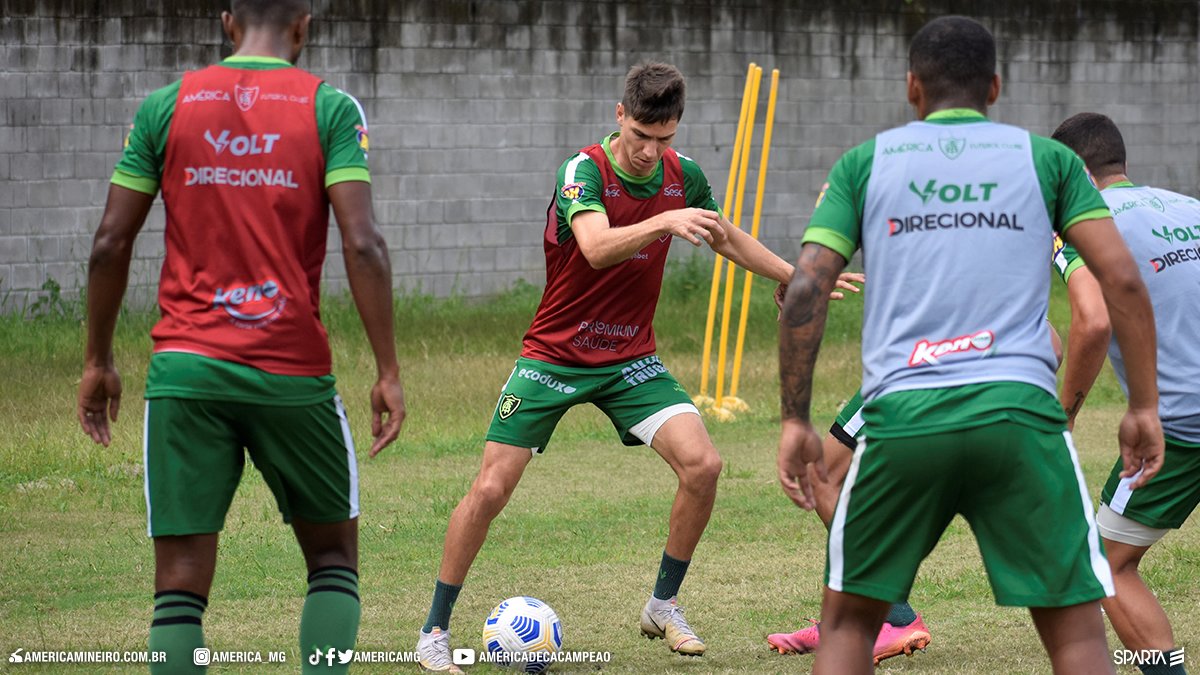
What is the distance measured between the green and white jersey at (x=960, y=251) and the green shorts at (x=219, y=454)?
4.97ft

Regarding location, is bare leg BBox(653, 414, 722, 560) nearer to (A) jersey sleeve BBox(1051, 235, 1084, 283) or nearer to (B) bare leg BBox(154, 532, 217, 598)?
(A) jersey sleeve BBox(1051, 235, 1084, 283)

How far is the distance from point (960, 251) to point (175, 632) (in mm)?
2326

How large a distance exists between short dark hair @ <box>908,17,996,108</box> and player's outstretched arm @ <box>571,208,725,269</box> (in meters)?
1.26

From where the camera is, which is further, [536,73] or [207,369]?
[536,73]

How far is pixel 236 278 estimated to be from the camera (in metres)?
4.17

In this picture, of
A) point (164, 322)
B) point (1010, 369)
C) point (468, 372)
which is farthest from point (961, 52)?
point (468, 372)

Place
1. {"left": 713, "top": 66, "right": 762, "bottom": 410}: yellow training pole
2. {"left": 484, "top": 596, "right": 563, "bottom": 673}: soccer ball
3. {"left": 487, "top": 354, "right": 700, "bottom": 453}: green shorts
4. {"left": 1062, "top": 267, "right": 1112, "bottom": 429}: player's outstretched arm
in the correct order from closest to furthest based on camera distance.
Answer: {"left": 1062, "top": 267, "right": 1112, "bottom": 429}: player's outstretched arm < {"left": 484, "top": 596, "right": 563, "bottom": 673}: soccer ball < {"left": 487, "top": 354, "right": 700, "bottom": 453}: green shorts < {"left": 713, "top": 66, "right": 762, "bottom": 410}: yellow training pole

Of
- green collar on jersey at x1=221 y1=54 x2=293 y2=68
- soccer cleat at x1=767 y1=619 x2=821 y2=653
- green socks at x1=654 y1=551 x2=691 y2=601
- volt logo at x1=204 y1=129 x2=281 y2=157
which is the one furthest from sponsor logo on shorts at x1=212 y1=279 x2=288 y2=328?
soccer cleat at x1=767 y1=619 x2=821 y2=653

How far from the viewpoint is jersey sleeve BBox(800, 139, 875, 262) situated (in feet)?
13.0

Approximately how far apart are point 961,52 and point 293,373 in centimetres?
199

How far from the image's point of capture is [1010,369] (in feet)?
12.6

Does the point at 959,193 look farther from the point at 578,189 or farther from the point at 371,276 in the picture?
the point at 578,189

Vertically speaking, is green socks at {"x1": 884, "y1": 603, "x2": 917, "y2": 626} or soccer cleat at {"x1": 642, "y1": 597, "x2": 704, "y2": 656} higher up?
green socks at {"x1": 884, "y1": 603, "x2": 917, "y2": 626}

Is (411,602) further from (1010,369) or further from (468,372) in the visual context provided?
(468,372)
